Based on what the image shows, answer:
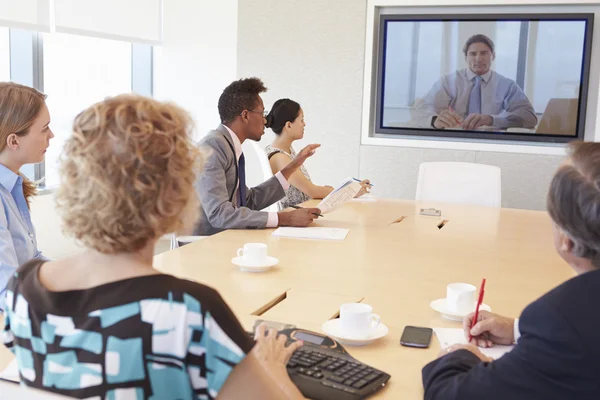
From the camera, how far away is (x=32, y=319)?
1.11 meters

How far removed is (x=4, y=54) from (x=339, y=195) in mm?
2849

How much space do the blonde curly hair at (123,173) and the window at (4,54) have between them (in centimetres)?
407

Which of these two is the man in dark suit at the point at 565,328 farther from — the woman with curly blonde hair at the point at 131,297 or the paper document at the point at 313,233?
the paper document at the point at 313,233

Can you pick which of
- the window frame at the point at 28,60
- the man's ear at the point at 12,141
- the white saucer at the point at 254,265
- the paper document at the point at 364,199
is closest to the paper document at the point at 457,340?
the white saucer at the point at 254,265

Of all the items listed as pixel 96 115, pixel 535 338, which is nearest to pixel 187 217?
pixel 96 115

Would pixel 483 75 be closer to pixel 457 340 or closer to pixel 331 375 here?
pixel 457 340

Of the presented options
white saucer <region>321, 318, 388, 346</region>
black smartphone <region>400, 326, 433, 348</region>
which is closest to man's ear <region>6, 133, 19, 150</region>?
white saucer <region>321, 318, 388, 346</region>

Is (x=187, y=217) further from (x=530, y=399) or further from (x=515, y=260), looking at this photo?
(x=515, y=260)

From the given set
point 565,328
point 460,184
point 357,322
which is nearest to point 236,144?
point 460,184

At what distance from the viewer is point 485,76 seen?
516cm

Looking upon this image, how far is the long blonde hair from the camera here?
218 centimetres

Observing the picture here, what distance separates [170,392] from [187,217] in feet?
0.92

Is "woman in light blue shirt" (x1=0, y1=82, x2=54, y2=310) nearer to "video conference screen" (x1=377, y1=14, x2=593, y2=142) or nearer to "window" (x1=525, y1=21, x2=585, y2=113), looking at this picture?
"video conference screen" (x1=377, y1=14, x2=593, y2=142)

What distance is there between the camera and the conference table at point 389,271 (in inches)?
70.2
